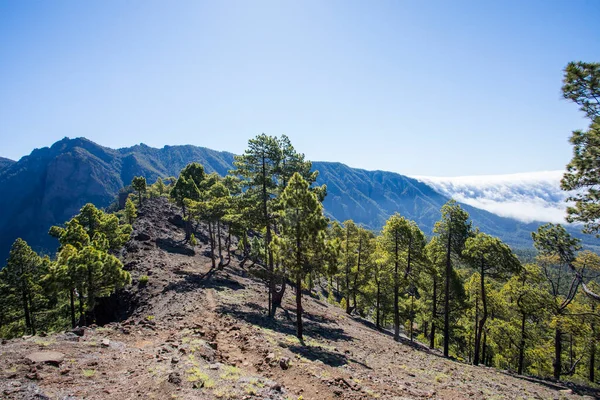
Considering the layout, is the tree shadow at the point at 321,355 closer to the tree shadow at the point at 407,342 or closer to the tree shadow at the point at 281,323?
the tree shadow at the point at 281,323

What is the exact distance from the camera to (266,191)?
3028cm

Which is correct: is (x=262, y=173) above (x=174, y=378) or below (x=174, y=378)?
above

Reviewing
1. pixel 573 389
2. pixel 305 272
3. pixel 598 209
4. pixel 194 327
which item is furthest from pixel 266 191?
pixel 573 389

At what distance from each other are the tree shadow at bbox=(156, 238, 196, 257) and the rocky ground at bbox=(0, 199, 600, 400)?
1706 centimetres

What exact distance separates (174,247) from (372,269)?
32.9 m

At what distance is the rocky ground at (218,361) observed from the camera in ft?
35.6

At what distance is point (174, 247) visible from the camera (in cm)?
5006

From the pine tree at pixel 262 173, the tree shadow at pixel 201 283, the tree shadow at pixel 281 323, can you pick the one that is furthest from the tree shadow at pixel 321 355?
the tree shadow at pixel 201 283

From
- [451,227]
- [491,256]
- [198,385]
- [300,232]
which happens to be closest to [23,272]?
[300,232]

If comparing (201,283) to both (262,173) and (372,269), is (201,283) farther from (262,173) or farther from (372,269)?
(372,269)

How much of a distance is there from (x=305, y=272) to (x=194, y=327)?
27.1 ft

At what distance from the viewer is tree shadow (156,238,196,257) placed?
48625 mm

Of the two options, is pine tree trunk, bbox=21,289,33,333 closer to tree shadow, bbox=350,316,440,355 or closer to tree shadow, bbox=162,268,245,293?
tree shadow, bbox=162,268,245,293

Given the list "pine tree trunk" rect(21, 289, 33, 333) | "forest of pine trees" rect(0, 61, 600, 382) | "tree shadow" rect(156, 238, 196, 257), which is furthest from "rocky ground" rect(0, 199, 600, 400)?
"tree shadow" rect(156, 238, 196, 257)
